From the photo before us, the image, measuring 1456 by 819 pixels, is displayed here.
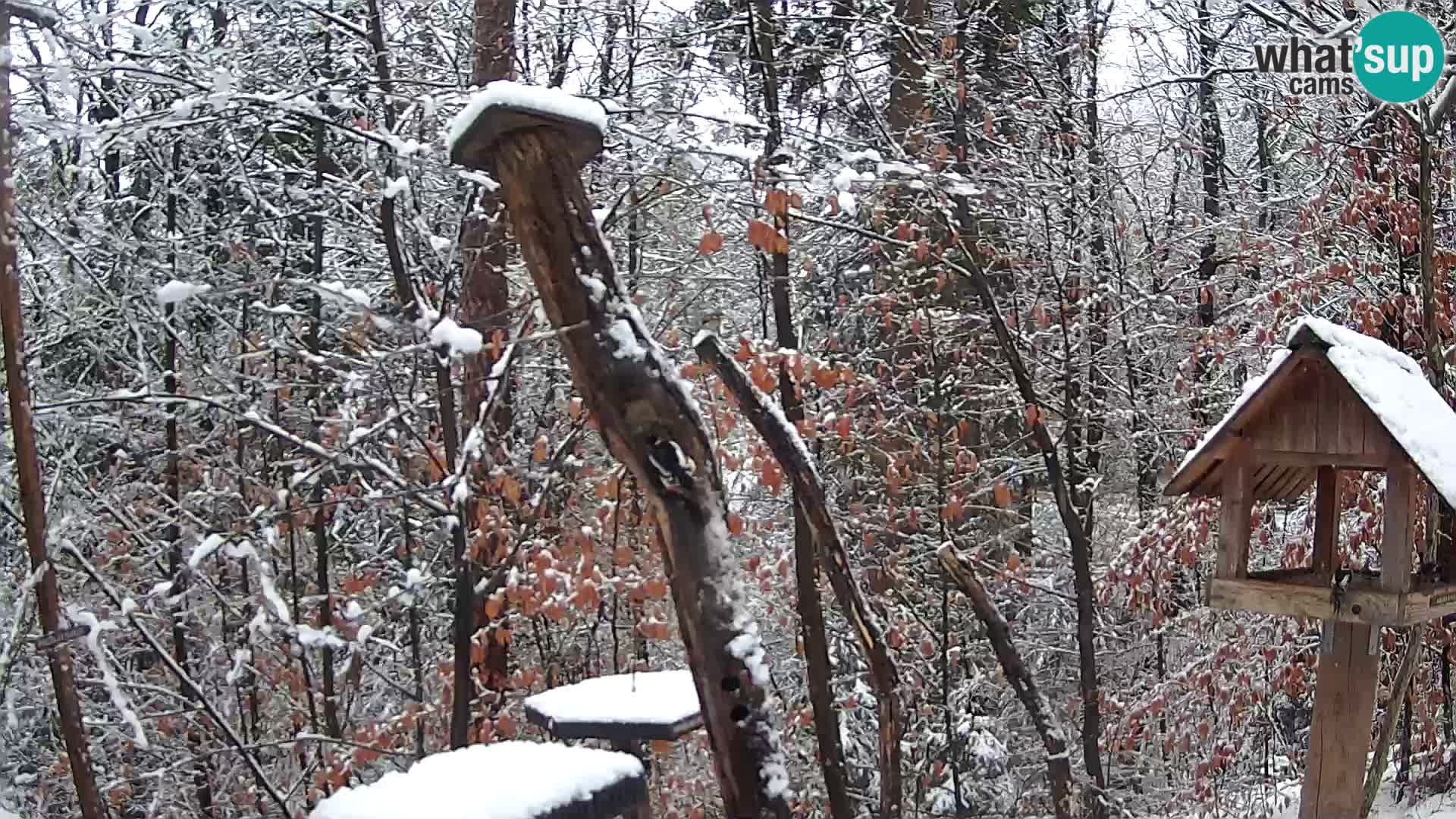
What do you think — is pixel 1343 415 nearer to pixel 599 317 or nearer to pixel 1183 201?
pixel 599 317

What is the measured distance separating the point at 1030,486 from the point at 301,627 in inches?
225

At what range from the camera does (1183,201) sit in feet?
28.4

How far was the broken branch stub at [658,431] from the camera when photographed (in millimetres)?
2768

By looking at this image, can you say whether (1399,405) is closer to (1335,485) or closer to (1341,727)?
(1335,485)

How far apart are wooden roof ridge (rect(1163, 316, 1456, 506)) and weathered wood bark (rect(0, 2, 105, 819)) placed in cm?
340

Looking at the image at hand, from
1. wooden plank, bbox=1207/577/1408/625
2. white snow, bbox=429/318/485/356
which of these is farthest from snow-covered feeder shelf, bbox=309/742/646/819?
wooden plank, bbox=1207/577/1408/625

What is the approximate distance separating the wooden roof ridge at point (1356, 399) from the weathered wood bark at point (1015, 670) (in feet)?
2.55

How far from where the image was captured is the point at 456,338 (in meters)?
3.79

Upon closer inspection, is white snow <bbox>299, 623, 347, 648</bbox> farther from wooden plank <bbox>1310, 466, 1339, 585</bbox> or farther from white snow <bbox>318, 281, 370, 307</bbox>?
wooden plank <bbox>1310, 466, 1339, 585</bbox>

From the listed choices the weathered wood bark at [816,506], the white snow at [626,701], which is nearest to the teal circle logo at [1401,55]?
the weathered wood bark at [816,506]

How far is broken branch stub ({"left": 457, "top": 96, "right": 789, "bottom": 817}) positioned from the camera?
2.77m

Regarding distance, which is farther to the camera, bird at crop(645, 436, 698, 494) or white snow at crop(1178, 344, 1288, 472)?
white snow at crop(1178, 344, 1288, 472)

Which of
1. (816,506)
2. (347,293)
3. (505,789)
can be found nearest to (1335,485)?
(816,506)

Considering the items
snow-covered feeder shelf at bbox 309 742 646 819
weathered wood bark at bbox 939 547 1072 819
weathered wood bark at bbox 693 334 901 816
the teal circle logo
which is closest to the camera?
snow-covered feeder shelf at bbox 309 742 646 819
